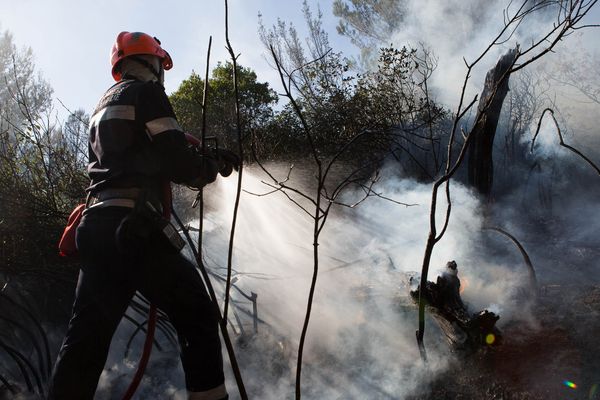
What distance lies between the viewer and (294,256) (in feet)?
21.7

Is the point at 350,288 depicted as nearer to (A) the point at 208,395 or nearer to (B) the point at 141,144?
(A) the point at 208,395

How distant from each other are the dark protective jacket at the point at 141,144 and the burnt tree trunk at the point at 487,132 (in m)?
3.79

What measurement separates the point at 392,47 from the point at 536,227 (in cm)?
463

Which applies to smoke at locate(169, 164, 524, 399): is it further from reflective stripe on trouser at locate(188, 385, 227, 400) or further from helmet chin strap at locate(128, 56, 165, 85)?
reflective stripe on trouser at locate(188, 385, 227, 400)

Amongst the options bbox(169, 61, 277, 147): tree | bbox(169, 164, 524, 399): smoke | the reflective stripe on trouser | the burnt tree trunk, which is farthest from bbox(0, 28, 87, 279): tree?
bbox(169, 61, 277, 147): tree

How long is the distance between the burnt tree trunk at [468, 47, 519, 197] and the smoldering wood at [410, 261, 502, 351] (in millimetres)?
2499

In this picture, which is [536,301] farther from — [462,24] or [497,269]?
[462,24]

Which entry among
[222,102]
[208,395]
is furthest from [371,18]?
[208,395]

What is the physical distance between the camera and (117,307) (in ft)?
6.87

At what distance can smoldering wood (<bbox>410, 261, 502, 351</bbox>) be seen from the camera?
113 inches

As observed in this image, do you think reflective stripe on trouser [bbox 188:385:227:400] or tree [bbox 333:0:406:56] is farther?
tree [bbox 333:0:406:56]

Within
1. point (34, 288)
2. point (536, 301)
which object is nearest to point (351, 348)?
point (536, 301)

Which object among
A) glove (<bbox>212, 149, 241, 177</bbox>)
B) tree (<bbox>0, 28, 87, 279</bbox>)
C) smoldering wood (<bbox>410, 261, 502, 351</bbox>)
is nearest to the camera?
glove (<bbox>212, 149, 241, 177</bbox>)

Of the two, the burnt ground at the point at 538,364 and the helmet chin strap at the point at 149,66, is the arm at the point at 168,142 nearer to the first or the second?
the helmet chin strap at the point at 149,66
